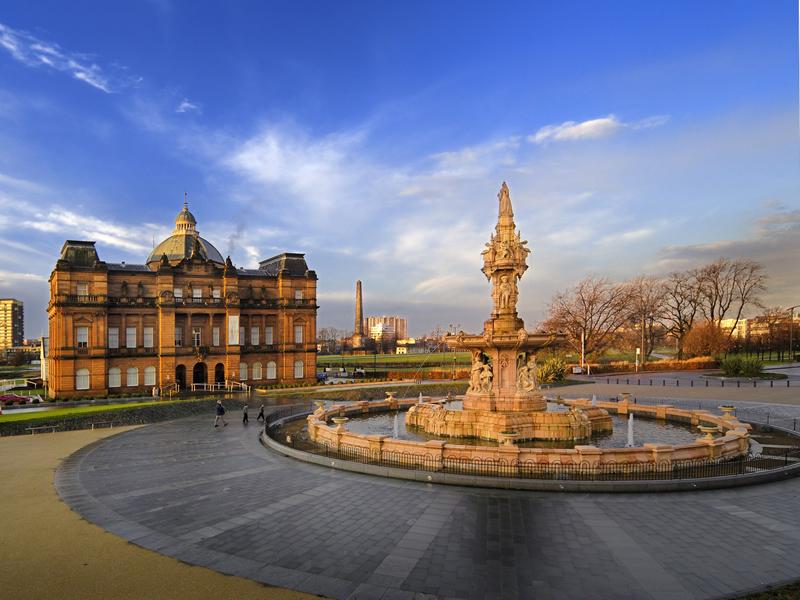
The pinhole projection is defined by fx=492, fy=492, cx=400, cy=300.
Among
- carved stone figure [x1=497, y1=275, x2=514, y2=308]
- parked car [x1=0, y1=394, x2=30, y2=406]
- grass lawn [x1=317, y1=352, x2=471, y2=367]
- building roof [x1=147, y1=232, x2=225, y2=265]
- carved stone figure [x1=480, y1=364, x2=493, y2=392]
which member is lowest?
grass lawn [x1=317, y1=352, x2=471, y2=367]

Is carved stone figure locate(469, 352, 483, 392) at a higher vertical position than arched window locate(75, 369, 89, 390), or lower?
higher

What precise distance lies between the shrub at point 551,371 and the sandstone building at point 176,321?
26.5 meters

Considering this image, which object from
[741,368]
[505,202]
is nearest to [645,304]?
[741,368]

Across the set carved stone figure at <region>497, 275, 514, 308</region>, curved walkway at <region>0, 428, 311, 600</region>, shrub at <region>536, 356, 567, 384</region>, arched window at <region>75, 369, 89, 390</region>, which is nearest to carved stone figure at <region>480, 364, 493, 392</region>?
carved stone figure at <region>497, 275, 514, 308</region>

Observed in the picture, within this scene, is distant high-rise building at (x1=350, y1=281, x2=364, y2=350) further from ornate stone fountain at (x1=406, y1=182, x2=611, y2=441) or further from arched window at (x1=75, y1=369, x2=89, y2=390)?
ornate stone fountain at (x1=406, y1=182, x2=611, y2=441)

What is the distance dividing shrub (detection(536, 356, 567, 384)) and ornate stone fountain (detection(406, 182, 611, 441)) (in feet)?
92.2

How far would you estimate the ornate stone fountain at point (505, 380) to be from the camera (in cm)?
2205

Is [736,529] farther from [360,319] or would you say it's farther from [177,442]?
[360,319]

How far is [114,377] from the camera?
50.3 metres

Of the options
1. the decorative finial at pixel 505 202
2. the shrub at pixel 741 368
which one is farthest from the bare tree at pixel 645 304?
the decorative finial at pixel 505 202

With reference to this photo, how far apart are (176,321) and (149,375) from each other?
6.21 m

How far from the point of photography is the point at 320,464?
18.7m

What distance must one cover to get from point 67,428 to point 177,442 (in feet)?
34.6

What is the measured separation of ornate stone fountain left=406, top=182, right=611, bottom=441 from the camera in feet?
72.3
